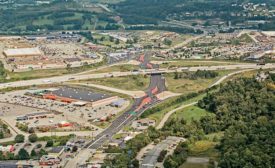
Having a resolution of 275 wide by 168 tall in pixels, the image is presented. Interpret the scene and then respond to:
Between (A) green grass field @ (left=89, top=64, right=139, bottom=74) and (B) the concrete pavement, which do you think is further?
(A) green grass field @ (left=89, top=64, right=139, bottom=74)

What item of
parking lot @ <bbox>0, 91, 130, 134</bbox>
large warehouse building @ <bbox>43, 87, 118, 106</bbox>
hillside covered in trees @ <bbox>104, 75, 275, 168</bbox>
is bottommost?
parking lot @ <bbox>0, 91, 130, 134</bbox>

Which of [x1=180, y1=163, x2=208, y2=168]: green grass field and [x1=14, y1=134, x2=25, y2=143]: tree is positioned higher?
[x1=180, y1=163, x2=208, y2=168]: green grass field

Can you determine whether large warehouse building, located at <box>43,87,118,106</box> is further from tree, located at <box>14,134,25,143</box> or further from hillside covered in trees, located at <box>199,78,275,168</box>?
tree, located at <box>14,134,25,143</box>

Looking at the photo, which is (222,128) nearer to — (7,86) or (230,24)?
(7,86)

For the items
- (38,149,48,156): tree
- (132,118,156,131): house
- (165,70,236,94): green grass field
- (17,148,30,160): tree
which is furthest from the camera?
(165,70,236,94): green grass field

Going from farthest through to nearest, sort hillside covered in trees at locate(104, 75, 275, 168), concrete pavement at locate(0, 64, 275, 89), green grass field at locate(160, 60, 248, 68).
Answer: green grass field at locate(160, 60, 248, 68), concrete pavement at locate(0, 64, 275, 89), hillside covered in trees at locate(104, 75, 275, 168)

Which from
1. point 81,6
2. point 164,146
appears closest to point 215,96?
point 164,146

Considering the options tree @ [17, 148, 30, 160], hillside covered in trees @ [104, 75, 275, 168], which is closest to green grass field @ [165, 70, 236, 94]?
hillside covered in trees @ [104, 75, 275, 168]

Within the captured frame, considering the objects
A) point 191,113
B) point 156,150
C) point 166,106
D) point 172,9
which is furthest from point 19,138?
point 172,9
